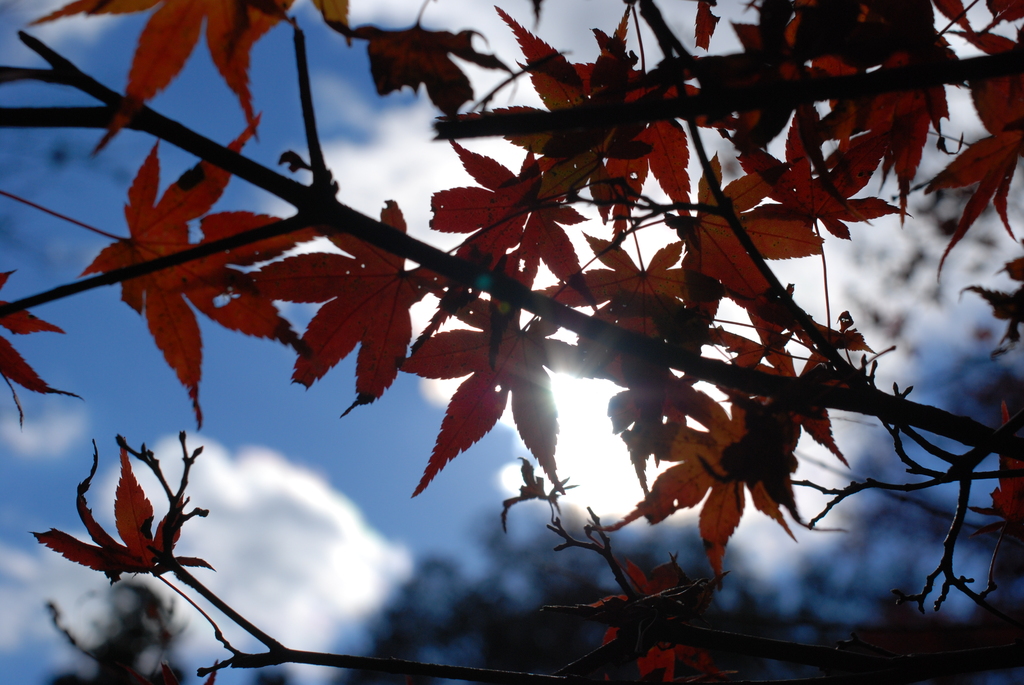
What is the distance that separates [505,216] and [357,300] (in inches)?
13.1

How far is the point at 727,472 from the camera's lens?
0.76 metres

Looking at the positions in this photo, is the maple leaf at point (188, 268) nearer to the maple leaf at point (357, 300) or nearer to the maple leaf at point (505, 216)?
the maple leaf at point (357, 300)

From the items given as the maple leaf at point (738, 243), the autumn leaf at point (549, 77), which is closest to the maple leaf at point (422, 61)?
the autumn leaf at point (549, 77)

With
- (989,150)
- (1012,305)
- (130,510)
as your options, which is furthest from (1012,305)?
(130,510)

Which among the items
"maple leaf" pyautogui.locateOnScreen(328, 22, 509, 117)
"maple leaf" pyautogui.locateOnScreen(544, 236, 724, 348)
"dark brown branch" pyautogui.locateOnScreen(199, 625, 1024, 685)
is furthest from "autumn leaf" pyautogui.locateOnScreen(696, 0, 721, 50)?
"dark brown branch" pyautogui.locateOnScreen(199, 625, 1024, 685)

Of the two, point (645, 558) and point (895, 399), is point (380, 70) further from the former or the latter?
point (645, 558)

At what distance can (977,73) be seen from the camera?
20.6 inches

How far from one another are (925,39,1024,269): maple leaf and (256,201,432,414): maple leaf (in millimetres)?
848

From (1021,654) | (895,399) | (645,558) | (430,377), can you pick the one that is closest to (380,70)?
(430,377)

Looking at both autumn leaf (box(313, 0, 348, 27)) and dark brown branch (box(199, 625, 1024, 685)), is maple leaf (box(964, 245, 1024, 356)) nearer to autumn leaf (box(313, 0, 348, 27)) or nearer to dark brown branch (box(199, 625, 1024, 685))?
dark brown branch (box(199, 625, 1024, 685))

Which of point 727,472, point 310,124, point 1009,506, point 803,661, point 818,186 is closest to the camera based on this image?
point 310,124

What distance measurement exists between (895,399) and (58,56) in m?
1.15

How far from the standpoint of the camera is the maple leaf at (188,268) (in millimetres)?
767

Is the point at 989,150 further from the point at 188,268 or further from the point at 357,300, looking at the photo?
the point at 188,268
